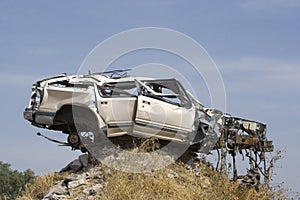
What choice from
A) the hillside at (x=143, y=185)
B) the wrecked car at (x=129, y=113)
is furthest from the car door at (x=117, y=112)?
the hillside at (x=143, y=185)

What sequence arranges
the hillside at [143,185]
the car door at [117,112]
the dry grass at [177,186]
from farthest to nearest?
1. the car door at [117,112]
2. the hillside at [143,185]
3. the dry grass at [177,186]

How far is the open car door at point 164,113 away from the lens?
1147 centimetres

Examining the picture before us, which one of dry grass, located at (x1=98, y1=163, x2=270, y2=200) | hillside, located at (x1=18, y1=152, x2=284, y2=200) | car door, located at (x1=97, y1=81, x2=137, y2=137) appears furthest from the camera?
car door, located at (x1=97, y1=81, x2=137, y2=137)

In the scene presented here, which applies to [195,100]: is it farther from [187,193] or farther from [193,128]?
[187,193]

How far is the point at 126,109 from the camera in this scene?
1153 cm

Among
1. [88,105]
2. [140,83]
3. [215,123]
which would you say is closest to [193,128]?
[215,123]

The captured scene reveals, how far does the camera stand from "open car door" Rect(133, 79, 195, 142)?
1147cm

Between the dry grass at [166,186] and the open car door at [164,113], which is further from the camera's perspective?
the open car door at [164,113]

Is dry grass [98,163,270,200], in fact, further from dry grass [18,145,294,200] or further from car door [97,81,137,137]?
car door [97,81,137,137]

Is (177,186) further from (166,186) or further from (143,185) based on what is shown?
(143,185)

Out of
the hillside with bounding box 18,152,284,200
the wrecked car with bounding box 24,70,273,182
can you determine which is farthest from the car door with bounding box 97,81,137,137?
the hillside with bounding box 18,152,284,200

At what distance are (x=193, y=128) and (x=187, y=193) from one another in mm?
1709

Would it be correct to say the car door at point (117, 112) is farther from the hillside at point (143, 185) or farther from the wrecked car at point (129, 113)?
the hillside at point (143, 185)

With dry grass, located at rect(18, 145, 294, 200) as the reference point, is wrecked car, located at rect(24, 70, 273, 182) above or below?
above
